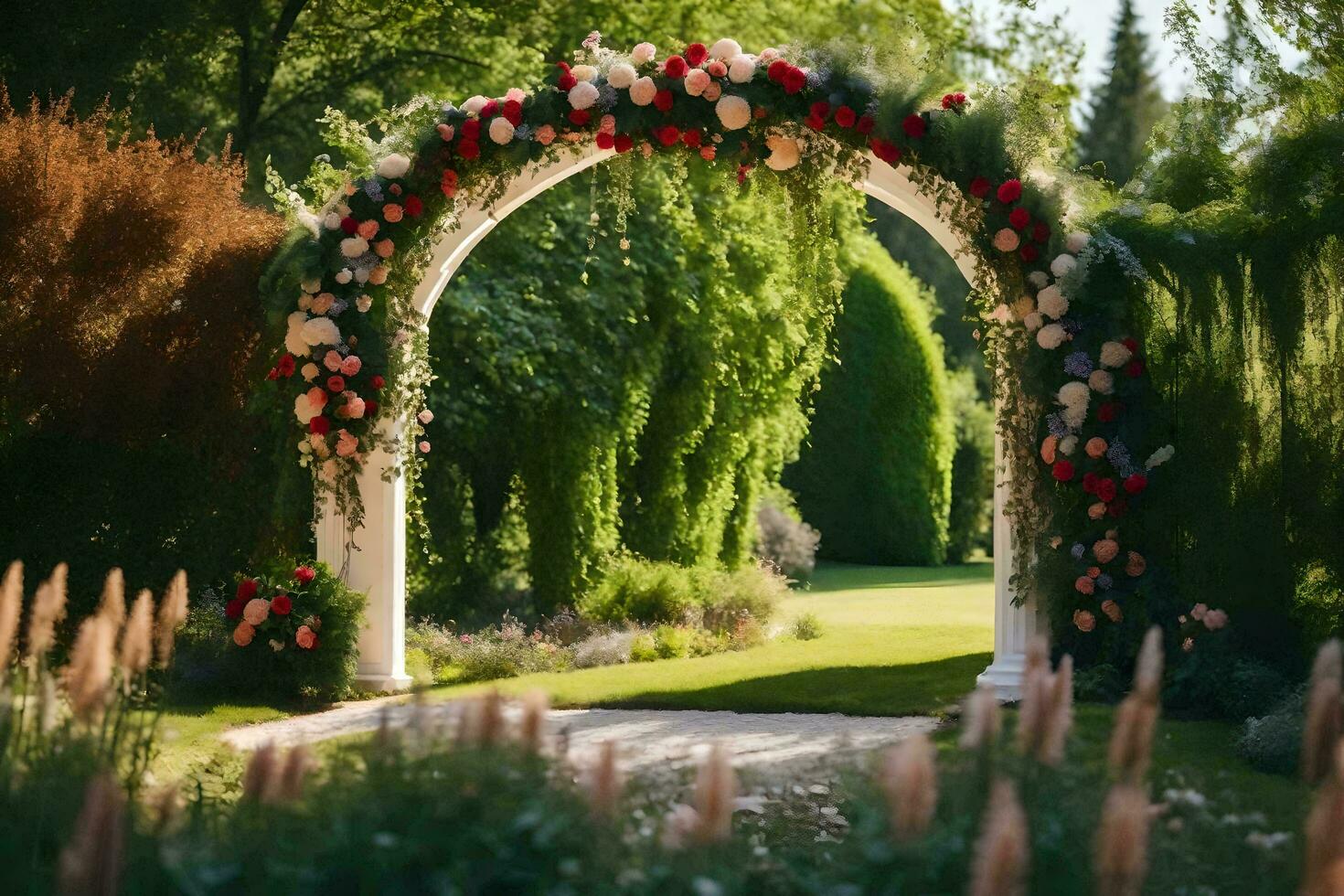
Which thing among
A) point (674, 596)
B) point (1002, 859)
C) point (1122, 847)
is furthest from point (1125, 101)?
point (1002, 859)

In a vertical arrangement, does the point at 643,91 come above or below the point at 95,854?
above

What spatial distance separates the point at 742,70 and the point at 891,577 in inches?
449

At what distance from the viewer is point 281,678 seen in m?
7.80

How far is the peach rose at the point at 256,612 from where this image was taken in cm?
773

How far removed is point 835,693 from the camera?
26.5ft

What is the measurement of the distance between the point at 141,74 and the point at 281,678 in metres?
7.27

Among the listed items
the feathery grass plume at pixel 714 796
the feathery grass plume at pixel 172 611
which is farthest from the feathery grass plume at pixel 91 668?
the feathery grass plume at pixel 714 796

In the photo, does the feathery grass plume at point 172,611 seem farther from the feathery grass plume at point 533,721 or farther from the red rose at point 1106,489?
the red rose at point 1106,489

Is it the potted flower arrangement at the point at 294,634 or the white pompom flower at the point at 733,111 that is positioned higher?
the white pompom flower at the point at 733,111

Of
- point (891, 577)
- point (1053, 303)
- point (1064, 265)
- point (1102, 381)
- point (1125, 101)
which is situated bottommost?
point (891, 577)

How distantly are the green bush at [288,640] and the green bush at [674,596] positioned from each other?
3.57 meters

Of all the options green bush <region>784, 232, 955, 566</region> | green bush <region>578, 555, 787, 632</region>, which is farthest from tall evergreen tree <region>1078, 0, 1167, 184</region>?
green bush <region>578, 555, 787, 632</region>

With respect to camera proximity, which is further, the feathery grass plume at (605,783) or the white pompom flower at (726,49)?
the white pompom flower at (726,49)

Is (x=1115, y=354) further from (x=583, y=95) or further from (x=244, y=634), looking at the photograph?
(x=244, y=634)
